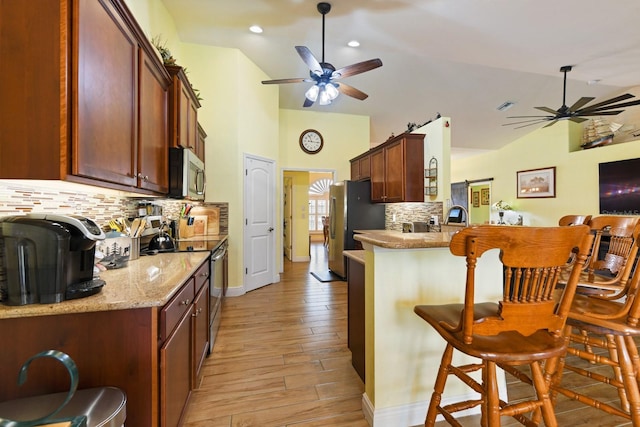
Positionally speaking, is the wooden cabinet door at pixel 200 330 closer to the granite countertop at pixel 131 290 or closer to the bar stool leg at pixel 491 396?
the granite countertop at pixel 131 290

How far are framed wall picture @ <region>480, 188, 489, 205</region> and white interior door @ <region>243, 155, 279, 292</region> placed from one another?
6.82 meters

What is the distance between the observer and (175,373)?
1318mm

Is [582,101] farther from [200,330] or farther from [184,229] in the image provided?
[184,229]

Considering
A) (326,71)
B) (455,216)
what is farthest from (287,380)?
(455,216)

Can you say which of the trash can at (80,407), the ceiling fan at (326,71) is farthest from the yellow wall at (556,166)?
the trash can at (80,407)

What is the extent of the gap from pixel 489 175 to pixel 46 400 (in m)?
9.23

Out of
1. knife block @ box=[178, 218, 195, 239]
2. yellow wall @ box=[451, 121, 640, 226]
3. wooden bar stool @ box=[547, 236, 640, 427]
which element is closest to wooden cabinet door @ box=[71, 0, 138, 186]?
knife block @ box=[178, 218, 195, 239]

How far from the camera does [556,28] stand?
2746 mm

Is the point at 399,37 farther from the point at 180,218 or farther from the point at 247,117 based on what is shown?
the point at 180,218

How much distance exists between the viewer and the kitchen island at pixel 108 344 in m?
0.97

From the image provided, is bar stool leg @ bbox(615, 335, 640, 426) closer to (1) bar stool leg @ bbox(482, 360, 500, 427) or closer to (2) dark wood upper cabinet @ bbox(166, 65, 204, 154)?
(1) bar stool leg @ bbox(482, 360, 500, 427)

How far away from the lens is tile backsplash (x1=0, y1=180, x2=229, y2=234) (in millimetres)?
1173

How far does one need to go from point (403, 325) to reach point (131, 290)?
1427mm

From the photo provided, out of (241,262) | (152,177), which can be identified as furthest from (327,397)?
(241,262)
